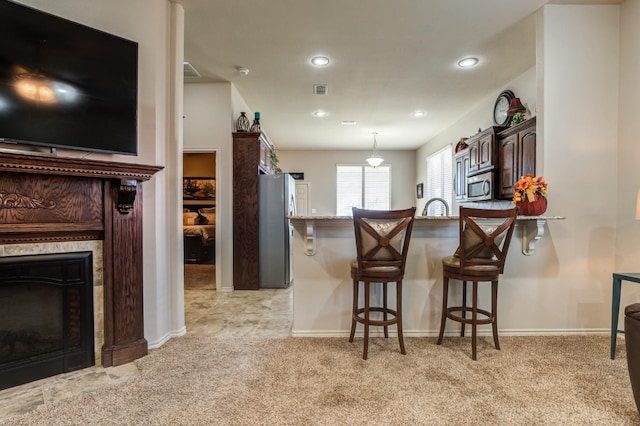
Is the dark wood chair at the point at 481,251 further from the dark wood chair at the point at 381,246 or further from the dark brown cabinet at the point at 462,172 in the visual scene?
the dark brown cabinet at the point at 462,172

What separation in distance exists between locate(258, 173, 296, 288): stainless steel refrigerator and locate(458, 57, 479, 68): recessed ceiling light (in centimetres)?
273

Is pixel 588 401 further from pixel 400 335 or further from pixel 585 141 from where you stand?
pixel 585 141

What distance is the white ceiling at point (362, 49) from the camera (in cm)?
270

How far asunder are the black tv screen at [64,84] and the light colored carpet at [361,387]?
157 centimetres

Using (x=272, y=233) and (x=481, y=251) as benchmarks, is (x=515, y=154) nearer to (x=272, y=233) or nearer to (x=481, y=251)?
(x=481, y=251)

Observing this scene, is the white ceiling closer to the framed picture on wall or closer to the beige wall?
the beige wall

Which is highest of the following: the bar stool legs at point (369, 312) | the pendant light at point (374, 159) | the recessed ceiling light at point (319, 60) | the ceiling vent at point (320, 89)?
the recessed ceiling light at point (319, 60)

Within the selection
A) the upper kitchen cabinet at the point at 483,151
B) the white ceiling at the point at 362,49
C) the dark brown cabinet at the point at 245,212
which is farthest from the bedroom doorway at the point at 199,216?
the upper kitchen cabinet at the point at 483,151

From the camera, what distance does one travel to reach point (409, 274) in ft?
8.95

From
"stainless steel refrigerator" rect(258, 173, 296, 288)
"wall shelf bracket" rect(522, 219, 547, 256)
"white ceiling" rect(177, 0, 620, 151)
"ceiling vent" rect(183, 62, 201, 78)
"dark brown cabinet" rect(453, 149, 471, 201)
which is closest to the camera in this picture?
"wall shelf bracket" rect(522, 219, 547, 256)

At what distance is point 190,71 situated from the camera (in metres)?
3.84

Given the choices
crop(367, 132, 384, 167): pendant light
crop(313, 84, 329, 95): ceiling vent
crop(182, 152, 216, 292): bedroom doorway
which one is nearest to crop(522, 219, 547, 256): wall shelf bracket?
crop(313, 84, 329, 95): ceiling vent

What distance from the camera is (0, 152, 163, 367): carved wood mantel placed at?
1.83 meters

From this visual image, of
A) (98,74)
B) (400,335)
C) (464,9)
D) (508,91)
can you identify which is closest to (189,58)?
(98,74)
